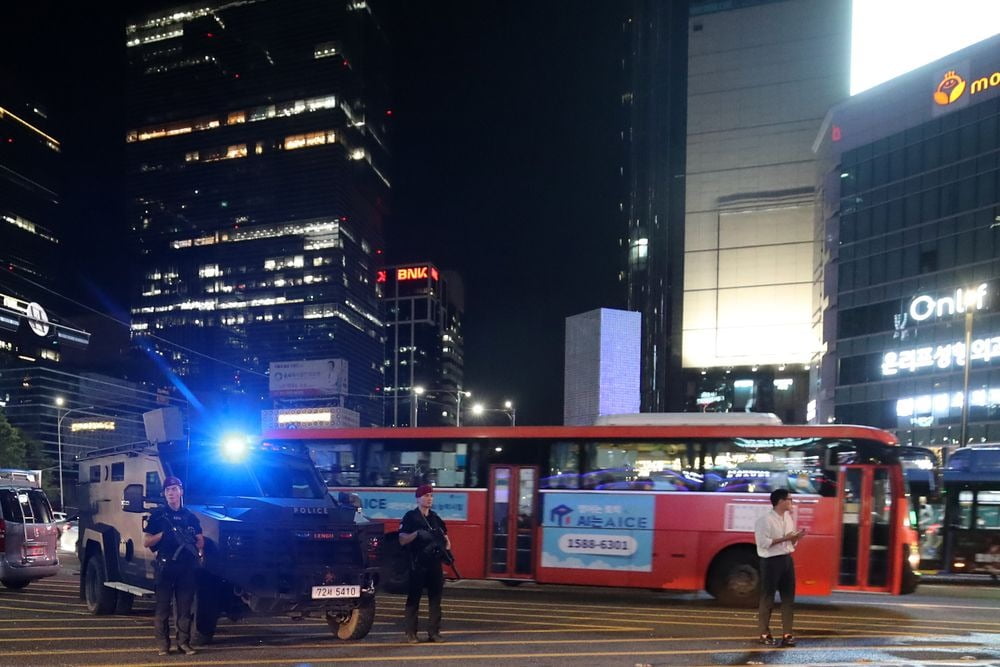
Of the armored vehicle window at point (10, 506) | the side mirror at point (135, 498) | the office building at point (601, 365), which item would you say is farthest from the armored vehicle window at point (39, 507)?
the office building at point (601, 365)

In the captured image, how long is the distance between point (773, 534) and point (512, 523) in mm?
7199

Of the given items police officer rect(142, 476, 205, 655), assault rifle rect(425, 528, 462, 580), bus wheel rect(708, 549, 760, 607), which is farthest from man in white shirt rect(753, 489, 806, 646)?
police officer rect(142, 476, 205, 655)

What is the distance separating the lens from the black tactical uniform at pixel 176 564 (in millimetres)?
8594

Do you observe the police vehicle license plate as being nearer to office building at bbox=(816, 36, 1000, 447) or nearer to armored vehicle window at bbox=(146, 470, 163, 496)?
armored vehicle window at bbox=(146, 470, 163, 496)

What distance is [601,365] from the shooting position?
165 ft

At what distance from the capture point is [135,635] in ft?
32.4

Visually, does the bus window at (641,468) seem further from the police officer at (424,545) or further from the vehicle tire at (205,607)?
the vehicle tire at (205,607)

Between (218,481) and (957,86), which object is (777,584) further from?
(957,86)

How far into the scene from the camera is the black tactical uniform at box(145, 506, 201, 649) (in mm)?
8594

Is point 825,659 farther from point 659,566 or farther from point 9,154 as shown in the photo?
point 9,154

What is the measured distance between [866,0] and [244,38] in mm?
148525

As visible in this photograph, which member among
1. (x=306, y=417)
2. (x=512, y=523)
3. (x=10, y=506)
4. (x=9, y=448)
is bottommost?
(x=9, y=448)

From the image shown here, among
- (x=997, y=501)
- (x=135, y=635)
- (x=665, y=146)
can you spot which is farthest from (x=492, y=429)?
(x=665, y=146)

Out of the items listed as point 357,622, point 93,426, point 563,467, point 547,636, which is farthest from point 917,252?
point 93,426
